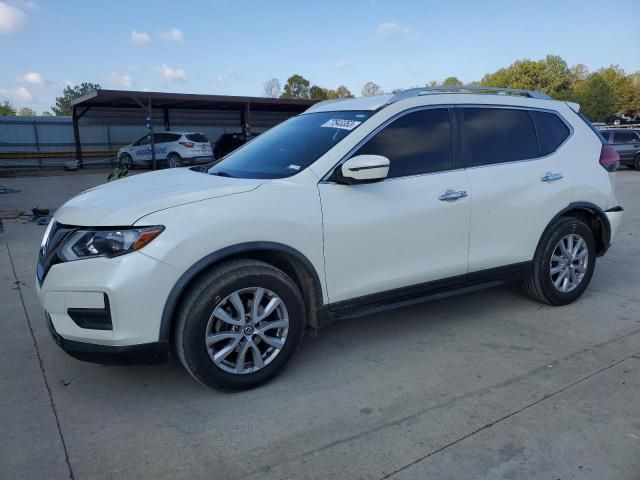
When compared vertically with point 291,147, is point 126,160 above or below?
below

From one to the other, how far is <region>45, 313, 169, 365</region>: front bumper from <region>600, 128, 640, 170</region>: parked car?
2084 cm

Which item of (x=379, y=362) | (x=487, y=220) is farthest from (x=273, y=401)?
(x=487, y=220)

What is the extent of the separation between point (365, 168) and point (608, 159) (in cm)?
274

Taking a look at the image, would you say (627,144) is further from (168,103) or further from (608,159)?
(168,103)

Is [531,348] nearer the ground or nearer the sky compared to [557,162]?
nearer the ground

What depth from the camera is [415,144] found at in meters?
3.64

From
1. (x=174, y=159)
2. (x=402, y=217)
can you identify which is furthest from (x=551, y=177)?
(x=174, y=159)

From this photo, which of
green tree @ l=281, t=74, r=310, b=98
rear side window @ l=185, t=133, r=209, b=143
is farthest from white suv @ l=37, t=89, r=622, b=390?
green tree @ l=281, t=74, r=310, b=98

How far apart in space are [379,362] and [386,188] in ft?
3.96

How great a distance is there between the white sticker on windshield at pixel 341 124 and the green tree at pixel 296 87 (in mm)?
61168

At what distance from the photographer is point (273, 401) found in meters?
3.03

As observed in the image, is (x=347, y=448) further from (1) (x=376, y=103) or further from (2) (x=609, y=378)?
(1) (x=376, y=103)

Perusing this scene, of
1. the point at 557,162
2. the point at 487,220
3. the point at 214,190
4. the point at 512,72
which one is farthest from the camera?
the point at 512,72

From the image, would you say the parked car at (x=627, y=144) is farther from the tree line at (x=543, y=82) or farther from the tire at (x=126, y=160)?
the tree line at (x=543, y=82)
